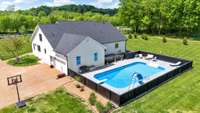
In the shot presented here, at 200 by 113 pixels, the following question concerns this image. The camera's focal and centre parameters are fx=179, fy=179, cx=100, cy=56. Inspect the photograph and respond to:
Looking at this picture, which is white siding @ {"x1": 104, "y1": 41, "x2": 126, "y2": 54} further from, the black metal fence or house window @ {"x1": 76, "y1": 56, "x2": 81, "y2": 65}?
the black metal fence

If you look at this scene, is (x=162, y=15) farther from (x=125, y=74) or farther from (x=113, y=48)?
(x=125, y=74)

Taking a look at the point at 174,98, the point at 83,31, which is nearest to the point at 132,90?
the point at 174,98

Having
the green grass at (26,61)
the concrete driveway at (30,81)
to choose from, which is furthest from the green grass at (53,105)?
the green grass at (26,61)

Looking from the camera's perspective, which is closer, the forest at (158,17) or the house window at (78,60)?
the house window at (78,60)

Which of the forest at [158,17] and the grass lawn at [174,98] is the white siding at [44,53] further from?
the forest at [158,17]

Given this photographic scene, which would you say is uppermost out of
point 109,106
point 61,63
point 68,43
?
point 68,43

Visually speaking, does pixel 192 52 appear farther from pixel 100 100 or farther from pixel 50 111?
pixel 50 111

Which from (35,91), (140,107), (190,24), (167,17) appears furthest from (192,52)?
(35,91)
